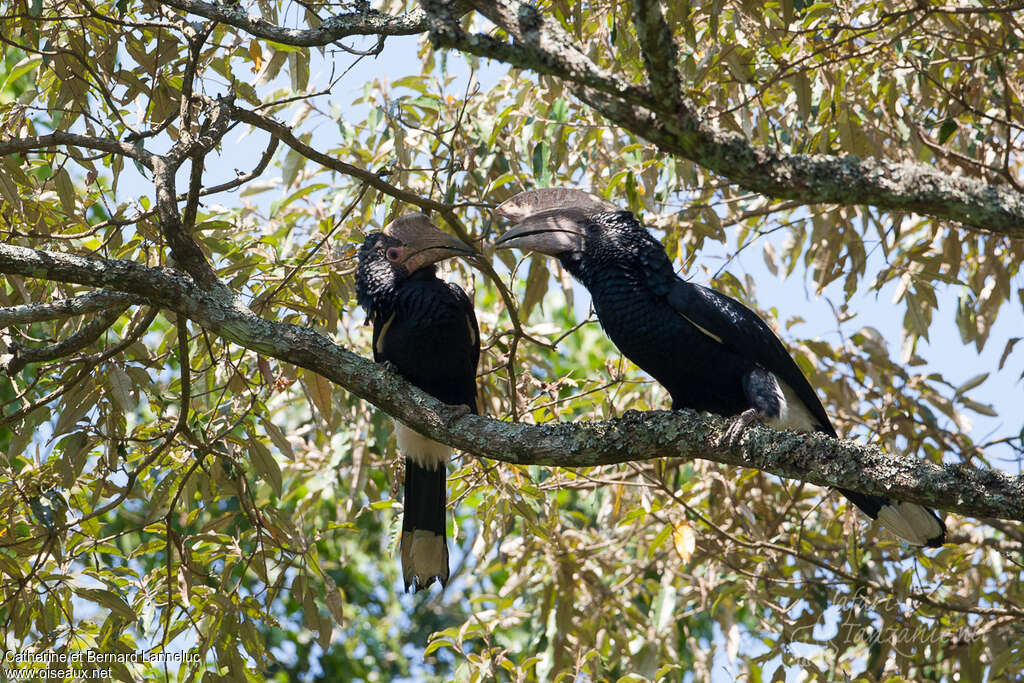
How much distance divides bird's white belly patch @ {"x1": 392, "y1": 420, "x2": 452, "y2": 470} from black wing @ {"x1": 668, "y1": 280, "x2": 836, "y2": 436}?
1184 millimetres

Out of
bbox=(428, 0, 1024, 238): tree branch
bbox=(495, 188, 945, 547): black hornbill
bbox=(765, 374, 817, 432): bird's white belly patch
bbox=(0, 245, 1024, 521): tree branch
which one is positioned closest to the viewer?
bbox=(428, 0, 1024, 238): tree branch

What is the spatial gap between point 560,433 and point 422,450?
1.36 metres

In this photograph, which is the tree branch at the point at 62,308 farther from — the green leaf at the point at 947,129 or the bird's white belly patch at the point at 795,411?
the green leaf at the point at 947,129

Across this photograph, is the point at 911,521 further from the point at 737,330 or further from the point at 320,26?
the point at 320,26

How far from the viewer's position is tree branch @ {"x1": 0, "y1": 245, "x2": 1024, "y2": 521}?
7.81 ft

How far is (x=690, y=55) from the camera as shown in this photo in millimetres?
3611

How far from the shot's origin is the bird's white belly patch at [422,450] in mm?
4004

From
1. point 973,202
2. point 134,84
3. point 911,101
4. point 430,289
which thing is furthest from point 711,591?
point 134,84

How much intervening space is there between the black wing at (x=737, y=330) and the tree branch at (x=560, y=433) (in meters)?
0.61

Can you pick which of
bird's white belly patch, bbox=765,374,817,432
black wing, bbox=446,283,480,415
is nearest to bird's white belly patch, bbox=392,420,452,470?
black wing, bbox=446,283,480,415

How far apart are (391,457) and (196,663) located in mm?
1152

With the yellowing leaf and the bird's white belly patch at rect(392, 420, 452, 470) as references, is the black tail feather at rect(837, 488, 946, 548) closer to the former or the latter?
the yellowing leaf

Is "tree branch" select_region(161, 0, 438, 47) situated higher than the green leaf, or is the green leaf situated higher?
the green leaf

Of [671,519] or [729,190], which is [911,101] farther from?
[671,519]
